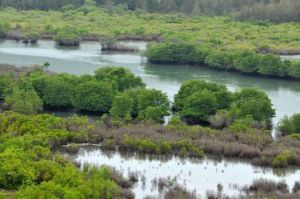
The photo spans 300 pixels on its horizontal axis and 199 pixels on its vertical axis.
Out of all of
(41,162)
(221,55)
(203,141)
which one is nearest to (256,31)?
(221,55)

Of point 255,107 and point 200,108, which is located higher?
point 255,107

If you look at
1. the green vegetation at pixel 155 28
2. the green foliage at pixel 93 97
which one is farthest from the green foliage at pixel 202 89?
the green vegetation at pixel 155 28

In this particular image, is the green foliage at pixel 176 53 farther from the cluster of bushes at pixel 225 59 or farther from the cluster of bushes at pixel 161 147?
the cluster of bushes at pixel 161 147

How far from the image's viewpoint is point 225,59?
5425cm

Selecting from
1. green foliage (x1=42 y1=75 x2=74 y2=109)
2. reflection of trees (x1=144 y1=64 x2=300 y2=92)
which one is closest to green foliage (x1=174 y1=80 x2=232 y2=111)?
green foliage (x1=42 y1=75 x2=74 y2=109)

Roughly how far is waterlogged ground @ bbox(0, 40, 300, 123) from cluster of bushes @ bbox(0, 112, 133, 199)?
1595 centimetres

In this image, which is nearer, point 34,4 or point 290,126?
point 290,126

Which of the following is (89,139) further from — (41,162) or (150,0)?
(150,0)

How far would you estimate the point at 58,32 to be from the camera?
68250mm

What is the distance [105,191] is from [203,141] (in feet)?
29.4

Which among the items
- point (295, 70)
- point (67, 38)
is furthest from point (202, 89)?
point (67, 38)

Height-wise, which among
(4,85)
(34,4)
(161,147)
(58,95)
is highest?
(34,4)

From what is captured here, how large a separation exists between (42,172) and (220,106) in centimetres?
1513

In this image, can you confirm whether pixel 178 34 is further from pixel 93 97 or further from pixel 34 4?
pixel 93 97
